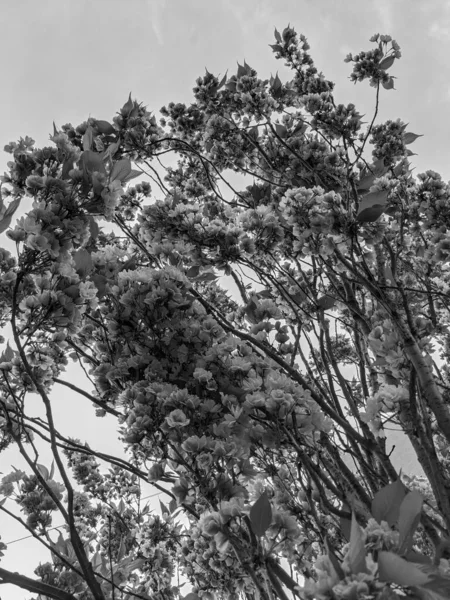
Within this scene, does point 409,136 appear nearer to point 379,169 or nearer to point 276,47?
point 379,169

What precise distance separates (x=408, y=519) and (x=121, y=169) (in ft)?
5.54

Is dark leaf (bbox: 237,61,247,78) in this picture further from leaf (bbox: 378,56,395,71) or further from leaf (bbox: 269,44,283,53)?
leaf (bbox: 378,56,395,71)

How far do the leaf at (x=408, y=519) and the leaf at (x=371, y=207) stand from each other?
5.75ft

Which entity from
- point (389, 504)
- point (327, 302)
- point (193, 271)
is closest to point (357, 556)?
point (389, 504)

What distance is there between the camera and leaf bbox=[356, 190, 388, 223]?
2.37m

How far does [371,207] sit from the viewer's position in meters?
2.41

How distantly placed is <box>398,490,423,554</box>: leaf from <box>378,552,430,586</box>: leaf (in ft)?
0.54

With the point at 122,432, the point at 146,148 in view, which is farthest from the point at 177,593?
the point at 146,148

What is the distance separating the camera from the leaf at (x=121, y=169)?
1.84 meters

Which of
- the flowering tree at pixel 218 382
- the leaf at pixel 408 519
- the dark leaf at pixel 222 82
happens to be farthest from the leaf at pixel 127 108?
the leaf at pixel 408 519

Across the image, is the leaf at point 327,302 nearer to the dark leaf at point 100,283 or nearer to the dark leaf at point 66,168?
the dark leaf at point 100,283

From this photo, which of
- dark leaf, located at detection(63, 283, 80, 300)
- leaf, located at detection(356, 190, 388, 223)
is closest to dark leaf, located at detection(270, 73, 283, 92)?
leaf, located at detection(356, 190, 388, 223)

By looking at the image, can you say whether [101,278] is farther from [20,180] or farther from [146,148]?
[146,148]

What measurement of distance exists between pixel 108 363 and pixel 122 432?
0.40 meters
